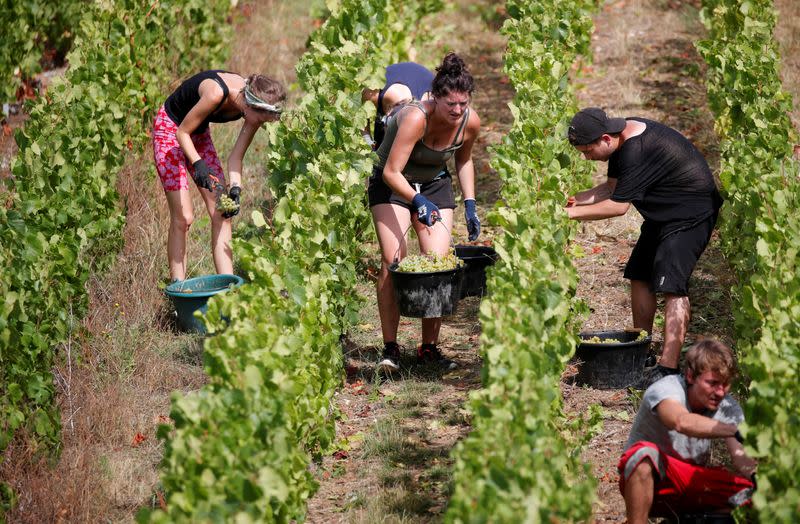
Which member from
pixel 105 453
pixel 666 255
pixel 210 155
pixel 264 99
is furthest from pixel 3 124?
pixel 666 255

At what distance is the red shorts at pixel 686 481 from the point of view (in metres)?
3.96

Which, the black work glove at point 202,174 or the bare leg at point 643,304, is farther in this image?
the black work glove at point 202,174

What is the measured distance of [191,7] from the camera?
10.4 metres

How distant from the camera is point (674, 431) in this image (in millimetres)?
4125

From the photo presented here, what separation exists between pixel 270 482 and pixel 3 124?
26.4ft

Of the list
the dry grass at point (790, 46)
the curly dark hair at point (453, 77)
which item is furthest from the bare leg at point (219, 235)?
the dry grass at point (790, 46)

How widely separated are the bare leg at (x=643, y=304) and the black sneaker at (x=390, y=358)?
1.44 meters

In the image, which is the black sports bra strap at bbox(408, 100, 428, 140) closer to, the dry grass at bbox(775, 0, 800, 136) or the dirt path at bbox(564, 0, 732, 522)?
the dirt path at bbox(564, 0, 732, 522)

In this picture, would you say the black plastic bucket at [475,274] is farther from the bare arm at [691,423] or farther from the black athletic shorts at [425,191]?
the bare arm at [691,423]

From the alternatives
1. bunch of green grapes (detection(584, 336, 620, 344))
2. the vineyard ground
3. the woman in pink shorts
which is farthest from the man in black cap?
the woman in pink shorts

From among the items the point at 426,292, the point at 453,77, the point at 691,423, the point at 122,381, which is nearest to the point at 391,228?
the point at 426,292

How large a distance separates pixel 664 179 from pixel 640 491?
2141 millimetres

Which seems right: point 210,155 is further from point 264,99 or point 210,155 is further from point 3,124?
point 3,124

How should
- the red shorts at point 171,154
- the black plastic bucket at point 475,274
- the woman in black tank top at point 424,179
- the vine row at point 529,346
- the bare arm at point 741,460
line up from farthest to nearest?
the black plastic bucket at point 475,274 < the red shorts at point 171,154 < the woman in black tank top at point 424,179 < the bare arm at point 741,460 < the vine row at point 529,346
